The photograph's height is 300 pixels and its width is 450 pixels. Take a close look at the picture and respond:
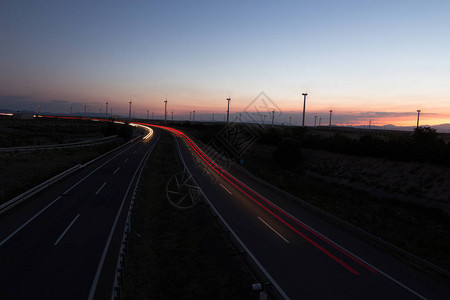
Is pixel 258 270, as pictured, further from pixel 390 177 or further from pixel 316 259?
pixel 390 177

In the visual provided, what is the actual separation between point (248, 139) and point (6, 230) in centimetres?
5597

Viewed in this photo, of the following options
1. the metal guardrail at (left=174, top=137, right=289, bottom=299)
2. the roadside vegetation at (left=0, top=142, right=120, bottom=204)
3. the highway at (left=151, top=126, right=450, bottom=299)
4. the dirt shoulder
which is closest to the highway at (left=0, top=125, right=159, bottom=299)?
the roadside vegetation at (left=0, top=142, right=120, bottom=204)

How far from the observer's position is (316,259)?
1137cm

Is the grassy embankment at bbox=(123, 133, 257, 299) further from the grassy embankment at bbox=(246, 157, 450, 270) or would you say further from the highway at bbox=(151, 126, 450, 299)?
the grassy embankment at bbox=(246, 157, 450, 270)

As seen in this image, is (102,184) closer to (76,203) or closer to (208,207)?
(76,203)

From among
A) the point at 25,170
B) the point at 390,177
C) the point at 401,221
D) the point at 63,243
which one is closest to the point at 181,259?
the point at 63,243

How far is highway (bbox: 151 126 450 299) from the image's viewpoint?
30.3 feet

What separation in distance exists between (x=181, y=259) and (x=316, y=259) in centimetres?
692

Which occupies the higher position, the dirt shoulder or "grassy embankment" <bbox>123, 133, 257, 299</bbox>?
the dirt shoulder

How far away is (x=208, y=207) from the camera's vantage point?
18.2 m

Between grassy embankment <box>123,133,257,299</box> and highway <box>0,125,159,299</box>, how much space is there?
3.77ft

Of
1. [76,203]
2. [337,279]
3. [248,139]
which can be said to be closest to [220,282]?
[337,279]

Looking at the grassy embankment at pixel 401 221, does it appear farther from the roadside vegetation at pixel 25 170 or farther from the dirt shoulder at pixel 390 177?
the roadside vegetation at pixel 25 170

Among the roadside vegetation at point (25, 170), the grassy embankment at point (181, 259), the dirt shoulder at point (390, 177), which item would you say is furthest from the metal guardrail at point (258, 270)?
the dirt shoulder at point (390, 177)
